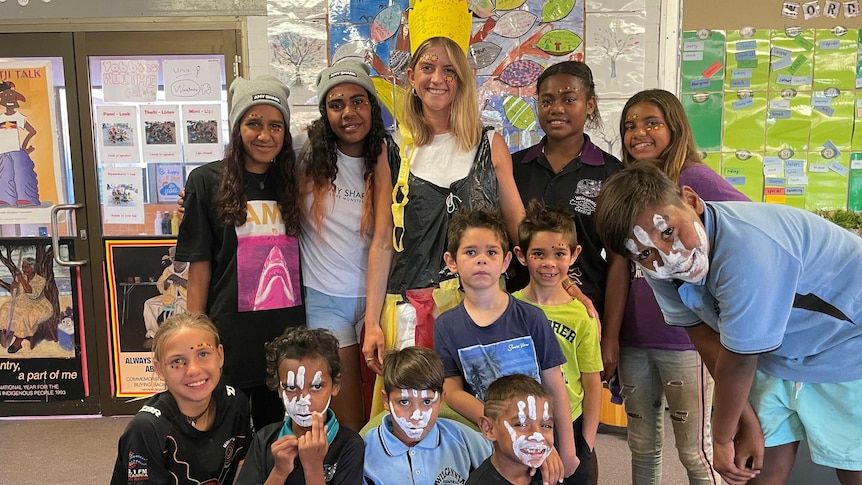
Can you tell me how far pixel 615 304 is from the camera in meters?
1.88

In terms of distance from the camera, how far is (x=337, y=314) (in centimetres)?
190

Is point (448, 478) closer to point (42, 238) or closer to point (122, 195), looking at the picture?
point (122, 195)

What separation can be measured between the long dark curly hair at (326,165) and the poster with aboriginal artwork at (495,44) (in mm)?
1192

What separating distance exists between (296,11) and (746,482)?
115 inches

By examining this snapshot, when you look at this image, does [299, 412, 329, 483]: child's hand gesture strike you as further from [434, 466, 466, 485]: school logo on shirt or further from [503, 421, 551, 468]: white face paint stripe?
[503, 421, 551, 468]: white face paint stripe

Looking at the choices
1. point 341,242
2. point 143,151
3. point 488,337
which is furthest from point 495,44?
point 143,151

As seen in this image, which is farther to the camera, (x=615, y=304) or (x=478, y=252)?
(x=615, y=304)

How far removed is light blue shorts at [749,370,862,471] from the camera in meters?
1.33

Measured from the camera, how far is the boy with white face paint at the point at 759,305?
117cm

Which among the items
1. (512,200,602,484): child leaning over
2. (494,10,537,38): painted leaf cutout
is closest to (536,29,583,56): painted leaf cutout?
(494,10,537,38): painted leaf cutout

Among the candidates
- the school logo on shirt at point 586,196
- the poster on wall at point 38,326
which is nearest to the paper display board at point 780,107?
the school logo on shirt at point 586,196

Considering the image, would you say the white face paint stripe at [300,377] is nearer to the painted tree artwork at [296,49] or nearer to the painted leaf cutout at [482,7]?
the painted tree artwork at [296,49]

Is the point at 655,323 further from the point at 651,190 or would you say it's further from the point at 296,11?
the point at 296,11

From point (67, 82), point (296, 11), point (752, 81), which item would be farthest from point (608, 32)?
point (67, 82)
